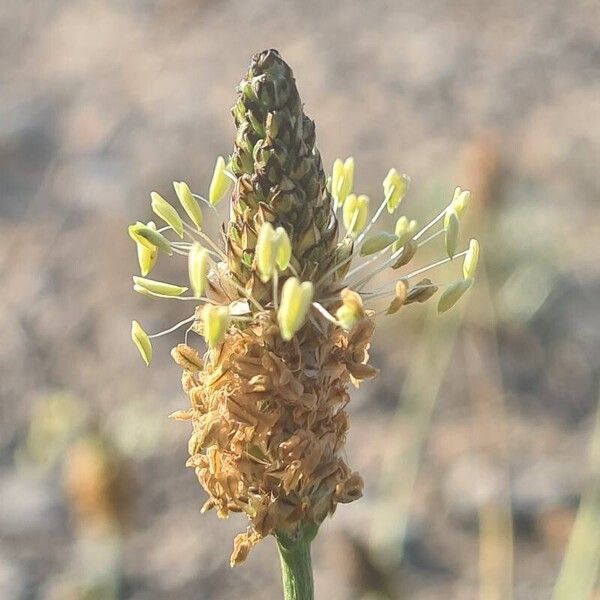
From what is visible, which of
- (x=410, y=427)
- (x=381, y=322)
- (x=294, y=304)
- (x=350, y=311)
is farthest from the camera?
(x=381, y=322)

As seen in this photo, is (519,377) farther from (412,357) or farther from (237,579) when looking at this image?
(237,579)

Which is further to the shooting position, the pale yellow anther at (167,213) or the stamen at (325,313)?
the pale yellow anther at (167,213)

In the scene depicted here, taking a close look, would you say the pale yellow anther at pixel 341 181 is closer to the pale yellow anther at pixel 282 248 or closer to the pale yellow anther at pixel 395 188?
the pale yellow anther at pixel 395 188

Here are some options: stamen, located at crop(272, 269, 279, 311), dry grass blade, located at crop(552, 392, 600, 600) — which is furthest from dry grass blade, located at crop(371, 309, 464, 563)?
stamen, located at crop(272, 269, 279, 311)

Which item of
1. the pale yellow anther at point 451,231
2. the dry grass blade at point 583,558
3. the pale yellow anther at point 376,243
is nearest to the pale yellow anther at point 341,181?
the pale yellow anther at point 376,243

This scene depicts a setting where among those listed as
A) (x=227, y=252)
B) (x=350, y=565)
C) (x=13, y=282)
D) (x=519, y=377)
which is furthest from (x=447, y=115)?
(x=227, y=252)

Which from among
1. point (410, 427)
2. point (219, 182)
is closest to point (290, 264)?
point (219, 182)

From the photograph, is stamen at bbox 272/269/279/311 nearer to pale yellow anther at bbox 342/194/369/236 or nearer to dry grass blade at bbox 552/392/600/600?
pale yellow anther at bbox 342/194/369/236

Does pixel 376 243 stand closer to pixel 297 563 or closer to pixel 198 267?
pixel 198 267
